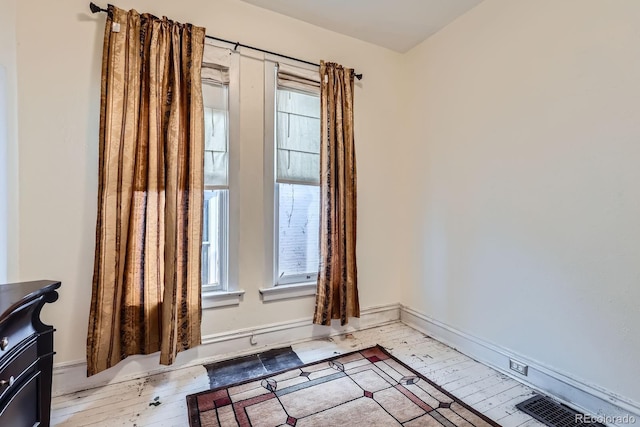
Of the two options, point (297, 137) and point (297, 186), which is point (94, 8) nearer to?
point (297, 137)

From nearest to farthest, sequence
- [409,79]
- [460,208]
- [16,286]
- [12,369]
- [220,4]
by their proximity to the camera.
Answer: [12,369] → [16,286] → [220,4] → [460,208] → [409,79]

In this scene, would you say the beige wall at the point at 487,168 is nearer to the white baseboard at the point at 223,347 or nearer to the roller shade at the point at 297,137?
the white baseboard at the point at 223,347

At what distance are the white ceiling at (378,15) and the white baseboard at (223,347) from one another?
8.64 ft

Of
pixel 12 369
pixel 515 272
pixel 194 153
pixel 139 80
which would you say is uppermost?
pixel 139 80

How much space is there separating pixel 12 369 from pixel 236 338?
53.8 inches

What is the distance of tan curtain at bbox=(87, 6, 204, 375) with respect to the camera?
73.8 inches

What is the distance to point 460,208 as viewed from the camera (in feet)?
8.33

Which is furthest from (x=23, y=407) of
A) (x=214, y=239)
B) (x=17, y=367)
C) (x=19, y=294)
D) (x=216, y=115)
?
(x=216, y=115)

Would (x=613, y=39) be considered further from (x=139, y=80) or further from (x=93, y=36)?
(x=93, y=36)

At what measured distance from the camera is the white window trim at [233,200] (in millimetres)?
2340

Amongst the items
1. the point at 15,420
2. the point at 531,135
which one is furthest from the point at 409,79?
the point at 15,420

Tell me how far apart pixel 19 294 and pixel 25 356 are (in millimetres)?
285
